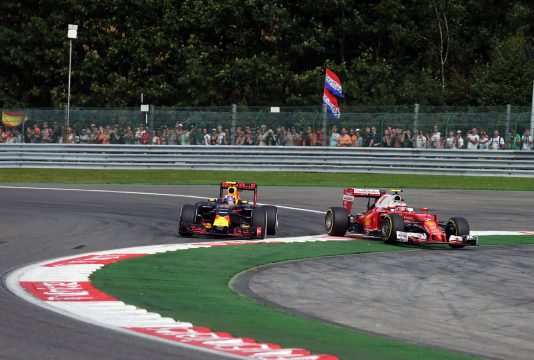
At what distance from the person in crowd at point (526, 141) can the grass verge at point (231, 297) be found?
16879 mm

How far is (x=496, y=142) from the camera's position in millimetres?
Answer: 33875

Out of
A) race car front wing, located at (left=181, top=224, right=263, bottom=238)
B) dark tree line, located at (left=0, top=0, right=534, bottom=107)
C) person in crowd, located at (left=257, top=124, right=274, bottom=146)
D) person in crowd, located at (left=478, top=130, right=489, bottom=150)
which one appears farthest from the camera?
dark tree line, located at (left=0, top=0, right=534, bottom=107)

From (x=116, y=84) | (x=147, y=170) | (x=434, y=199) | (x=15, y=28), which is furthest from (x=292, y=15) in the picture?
(x=434, y=199)

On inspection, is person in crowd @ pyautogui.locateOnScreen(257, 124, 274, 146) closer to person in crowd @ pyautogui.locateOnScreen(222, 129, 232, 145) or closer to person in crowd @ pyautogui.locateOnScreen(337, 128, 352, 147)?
person in crowd @ pyautogui.locateOnScreen(222, 129, 232, 145)

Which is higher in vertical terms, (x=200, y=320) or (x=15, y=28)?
(x=15, y=28)

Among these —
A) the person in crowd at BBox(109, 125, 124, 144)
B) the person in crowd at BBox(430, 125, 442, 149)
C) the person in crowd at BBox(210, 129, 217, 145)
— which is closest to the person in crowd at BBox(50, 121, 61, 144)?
the person in crowd at BBox(109, 125, 124, 144)

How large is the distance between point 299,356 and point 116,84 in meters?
44.4

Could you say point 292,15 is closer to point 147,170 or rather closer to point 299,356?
point 147,170

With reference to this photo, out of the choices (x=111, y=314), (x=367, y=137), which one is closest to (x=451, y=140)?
(x=367, y=137)

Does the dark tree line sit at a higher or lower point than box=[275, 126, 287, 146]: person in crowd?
higher

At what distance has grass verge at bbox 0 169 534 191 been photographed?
3177 centimetres

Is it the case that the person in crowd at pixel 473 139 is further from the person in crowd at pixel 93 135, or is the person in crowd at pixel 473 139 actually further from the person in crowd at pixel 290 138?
the person in crowd at pixel 93 135

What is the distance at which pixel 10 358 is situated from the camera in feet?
24.8

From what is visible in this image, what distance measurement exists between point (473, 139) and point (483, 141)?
328 millimetres
